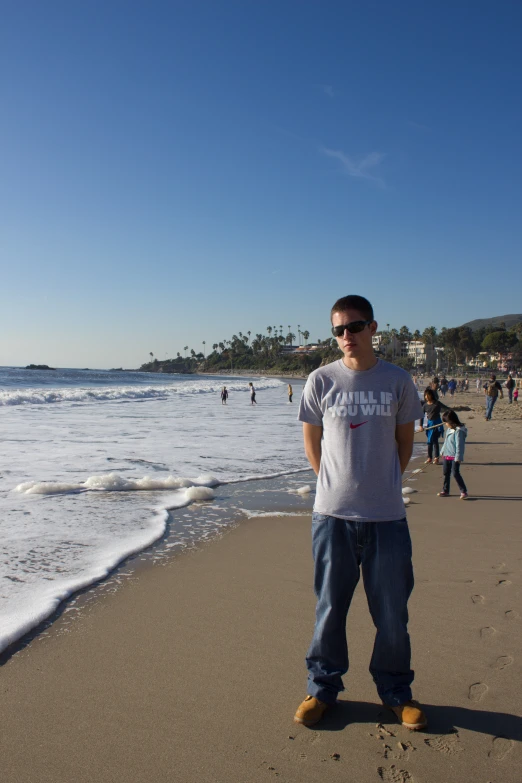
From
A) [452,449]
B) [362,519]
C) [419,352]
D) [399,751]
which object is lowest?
[399,751]

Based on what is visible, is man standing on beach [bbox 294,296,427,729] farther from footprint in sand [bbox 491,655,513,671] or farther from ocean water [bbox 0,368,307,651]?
ocean water [bbox 0,368,307,651]

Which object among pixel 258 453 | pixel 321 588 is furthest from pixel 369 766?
pixel 258 453

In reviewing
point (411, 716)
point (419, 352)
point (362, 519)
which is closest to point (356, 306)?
point (362, 519)

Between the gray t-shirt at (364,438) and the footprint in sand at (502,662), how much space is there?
1111 millimetres

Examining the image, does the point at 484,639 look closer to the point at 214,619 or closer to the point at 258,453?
the point at 214,619

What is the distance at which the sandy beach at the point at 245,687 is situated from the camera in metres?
2.38

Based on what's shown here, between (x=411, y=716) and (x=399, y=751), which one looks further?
(x=411, y=716)

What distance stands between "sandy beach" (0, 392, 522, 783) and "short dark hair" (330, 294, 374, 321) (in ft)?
6.20

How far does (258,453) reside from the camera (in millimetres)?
12648

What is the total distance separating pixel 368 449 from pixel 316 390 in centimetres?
38

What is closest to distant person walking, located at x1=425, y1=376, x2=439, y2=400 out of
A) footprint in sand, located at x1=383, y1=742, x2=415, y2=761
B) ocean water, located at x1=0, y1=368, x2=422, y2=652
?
ocean water, located at x1=0, y1=368, x2=422, y2=652

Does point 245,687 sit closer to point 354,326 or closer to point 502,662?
point 502,662

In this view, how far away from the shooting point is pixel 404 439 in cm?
282

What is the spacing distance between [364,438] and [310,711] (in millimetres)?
1267
